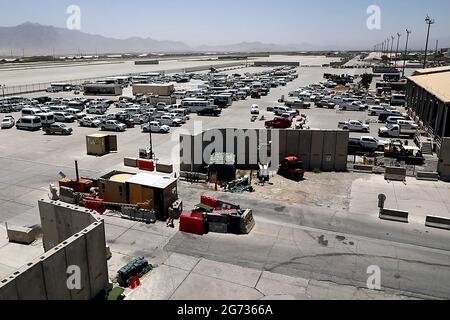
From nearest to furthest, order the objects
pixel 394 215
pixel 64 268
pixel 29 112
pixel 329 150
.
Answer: pixel 64 268 < pixel 394 215 < pixel 329 150 < pixel 29 112

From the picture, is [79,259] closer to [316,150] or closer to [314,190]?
[314,190]

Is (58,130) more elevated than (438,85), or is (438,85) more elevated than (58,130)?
(438,85)

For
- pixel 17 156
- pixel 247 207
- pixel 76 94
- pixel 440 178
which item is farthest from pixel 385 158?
pixel 76 94

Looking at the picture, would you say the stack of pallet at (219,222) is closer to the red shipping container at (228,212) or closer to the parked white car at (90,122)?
the red shipping container at (228,212)

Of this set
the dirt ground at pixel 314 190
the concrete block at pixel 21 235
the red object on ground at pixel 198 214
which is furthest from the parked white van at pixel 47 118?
the red object on ground at pixel 198 214

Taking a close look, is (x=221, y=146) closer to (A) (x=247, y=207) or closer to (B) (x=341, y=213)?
(A) (x=247, y=207)

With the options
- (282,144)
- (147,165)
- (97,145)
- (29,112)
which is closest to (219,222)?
(147,165)
